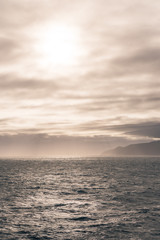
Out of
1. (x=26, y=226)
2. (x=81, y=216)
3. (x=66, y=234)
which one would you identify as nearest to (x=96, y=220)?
(x=81, y=216)

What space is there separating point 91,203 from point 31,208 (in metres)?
9.15

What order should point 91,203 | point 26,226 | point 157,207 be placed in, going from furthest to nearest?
point 91,203 < point 157,207 < point 26,226

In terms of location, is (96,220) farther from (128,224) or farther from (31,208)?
(31,208)

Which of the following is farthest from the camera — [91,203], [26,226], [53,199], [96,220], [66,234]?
[53,199]

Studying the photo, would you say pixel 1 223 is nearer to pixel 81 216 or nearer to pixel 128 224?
pixel 81 216

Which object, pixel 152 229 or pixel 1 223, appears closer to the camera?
pixel 152 229

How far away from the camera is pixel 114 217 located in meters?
28.0

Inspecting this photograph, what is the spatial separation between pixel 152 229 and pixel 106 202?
1342 cm

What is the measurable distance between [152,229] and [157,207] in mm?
9408

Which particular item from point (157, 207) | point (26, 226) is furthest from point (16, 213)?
point (157, 207)

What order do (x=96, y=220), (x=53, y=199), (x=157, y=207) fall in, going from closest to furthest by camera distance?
(x=96, y=220), (x=157, y=207), (x=53, y=199)

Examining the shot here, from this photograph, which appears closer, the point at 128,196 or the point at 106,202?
the point at 106,202

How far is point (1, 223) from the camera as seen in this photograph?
25984mm

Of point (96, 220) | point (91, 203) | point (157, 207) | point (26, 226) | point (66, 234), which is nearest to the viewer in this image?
point (66, 234)
